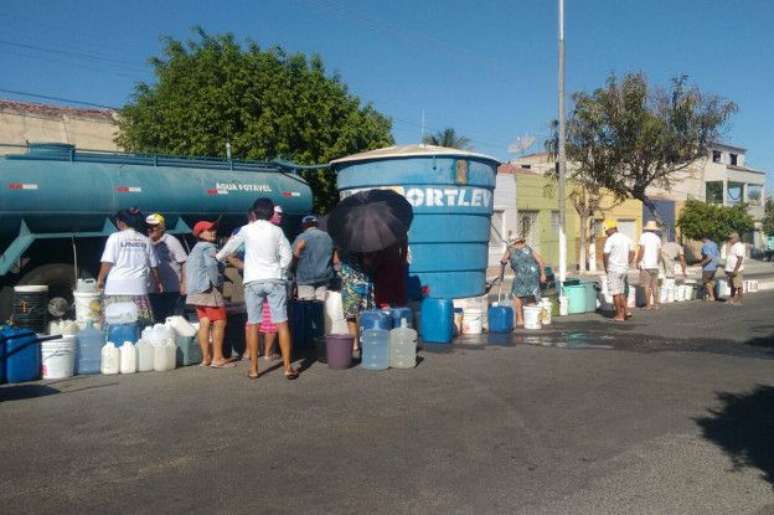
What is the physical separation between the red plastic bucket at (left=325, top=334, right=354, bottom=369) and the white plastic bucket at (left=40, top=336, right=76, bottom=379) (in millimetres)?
2886

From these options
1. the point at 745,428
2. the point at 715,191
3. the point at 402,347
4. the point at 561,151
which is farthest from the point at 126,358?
the point at 715,191

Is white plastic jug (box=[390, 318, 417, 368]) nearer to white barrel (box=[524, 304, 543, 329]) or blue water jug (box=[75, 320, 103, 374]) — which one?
blue water jug (box=[75, 320, 103, 374])

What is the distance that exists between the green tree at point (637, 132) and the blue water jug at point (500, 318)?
1171 centimetres

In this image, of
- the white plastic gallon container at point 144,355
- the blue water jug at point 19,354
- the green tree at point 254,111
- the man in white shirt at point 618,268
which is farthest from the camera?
the green tree at point 254,111

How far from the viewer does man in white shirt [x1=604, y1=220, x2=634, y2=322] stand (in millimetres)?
14570

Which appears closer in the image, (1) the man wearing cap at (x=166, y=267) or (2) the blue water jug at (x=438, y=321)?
(1) the man wearing cap at (x=166, y=267)

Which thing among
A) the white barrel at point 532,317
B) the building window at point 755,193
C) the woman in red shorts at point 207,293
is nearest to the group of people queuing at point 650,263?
the white barrel at point 532,317

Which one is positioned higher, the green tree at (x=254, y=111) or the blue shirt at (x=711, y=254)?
the green tree at (x=254, y=111)

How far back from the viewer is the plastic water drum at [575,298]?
52.5ft

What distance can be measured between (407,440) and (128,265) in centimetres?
489

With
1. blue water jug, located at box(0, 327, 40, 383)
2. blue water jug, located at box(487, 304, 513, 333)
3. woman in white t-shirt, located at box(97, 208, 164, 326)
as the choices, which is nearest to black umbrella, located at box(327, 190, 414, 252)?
blue water jug, located at box(487, 304, 513, 333)

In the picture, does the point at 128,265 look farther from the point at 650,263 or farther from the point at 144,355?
the point at 650,263

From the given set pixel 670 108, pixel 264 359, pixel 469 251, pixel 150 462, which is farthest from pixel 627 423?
pixel 670 108

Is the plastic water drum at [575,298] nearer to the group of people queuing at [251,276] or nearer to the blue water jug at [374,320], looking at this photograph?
the group of people queuing at [251,276]
